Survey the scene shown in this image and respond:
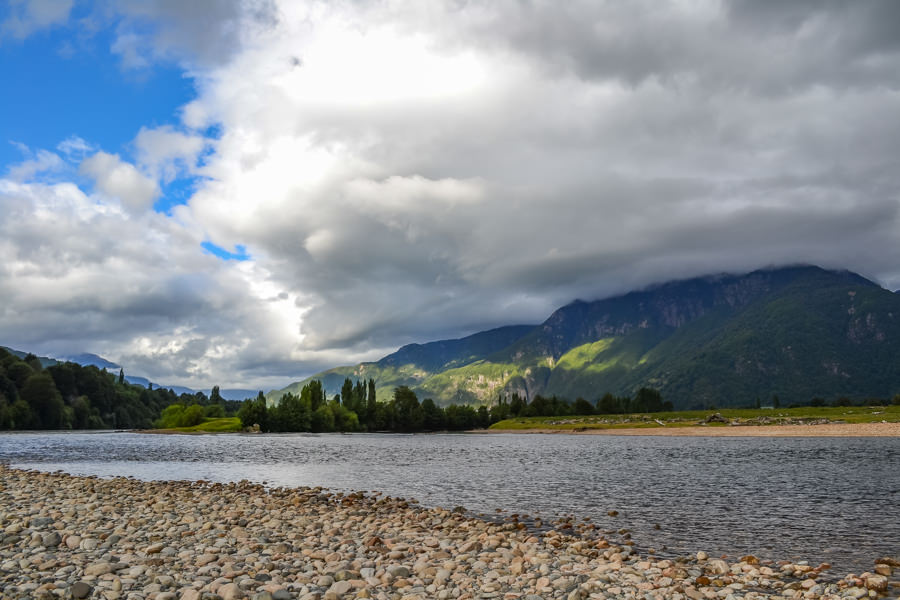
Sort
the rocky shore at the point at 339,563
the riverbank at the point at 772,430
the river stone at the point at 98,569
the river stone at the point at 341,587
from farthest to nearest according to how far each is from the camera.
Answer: the riverbank at the point at 772,430
the river stone at the point at 98,569
the rocky shore at the point at 339,563
the river stone at the point at 341,587

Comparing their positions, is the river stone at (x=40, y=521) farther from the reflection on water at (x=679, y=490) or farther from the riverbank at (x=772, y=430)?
the riverbank at (x=772, y=430)

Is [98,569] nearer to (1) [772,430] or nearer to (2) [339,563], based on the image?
(2) [339,563]

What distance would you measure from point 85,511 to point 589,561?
23751 millimetres

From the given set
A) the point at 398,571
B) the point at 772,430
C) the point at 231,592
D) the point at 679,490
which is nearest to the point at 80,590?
the point at 231,592

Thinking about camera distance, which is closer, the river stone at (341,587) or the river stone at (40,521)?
the river stone at (341,587)

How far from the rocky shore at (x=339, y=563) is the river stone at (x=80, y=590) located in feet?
0.08

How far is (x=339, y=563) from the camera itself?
18.0 meters

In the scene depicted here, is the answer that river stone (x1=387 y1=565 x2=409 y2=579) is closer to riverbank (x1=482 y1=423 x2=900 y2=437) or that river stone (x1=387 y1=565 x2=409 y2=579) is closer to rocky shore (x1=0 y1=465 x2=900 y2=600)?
rocky shore (x1=0 y1=465 x2=900 y2=600)

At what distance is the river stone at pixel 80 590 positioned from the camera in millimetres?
13719

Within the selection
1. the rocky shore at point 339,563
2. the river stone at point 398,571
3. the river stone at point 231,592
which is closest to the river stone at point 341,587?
the rocky shore at point 339,563

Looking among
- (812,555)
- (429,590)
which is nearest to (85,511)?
(429,590)

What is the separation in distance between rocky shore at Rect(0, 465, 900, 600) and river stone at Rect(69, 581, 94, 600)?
3cm

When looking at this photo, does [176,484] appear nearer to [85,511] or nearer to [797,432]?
[85,511]

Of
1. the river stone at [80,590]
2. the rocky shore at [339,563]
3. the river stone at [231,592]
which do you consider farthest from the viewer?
the rocky shore at [339,563]
